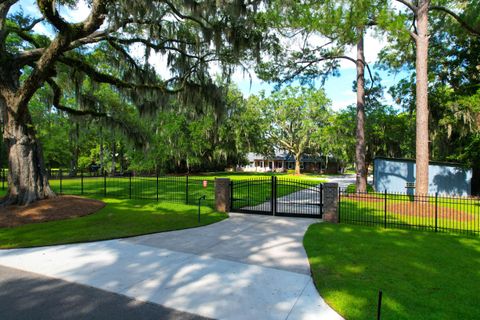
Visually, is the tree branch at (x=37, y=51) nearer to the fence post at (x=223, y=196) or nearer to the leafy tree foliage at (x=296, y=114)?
the fence post at (x=223, y=196)

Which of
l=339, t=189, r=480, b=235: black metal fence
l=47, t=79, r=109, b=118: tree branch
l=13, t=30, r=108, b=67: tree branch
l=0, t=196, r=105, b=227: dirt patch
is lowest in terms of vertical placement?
l=339, t=189, r=480, b=235: black metal fence

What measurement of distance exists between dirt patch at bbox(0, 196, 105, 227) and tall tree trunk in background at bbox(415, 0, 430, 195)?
14536mm

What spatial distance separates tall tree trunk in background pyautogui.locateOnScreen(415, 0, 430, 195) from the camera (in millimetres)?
13125

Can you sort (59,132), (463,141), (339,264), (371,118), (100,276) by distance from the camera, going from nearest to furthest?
1. (100,276)
2. (339,264)
3. (463,141)
4. (371,118)
5. (59,132)

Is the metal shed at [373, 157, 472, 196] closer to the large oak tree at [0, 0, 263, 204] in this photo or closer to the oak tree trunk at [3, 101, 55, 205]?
the large oak tree at [0, 0, 263, 204]

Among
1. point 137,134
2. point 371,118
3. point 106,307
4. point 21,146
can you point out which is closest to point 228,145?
point 371,118

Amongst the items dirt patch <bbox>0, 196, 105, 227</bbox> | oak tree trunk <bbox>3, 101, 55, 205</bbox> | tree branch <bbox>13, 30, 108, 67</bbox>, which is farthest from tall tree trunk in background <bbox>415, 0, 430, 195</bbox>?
oak tree trunk <bbox>3, 101, 55, 205</bbox>

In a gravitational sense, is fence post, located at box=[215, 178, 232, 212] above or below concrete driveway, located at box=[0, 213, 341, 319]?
above

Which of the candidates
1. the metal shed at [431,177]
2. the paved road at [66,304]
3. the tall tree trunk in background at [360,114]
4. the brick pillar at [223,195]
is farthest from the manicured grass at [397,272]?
the metal shed at [431,177]

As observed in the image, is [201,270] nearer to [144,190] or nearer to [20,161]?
[20,161]

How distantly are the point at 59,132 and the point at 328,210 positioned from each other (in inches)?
1295

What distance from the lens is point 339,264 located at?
5.82 m

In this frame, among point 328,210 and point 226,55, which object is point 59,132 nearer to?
point 226,55

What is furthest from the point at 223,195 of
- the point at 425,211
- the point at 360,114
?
the point at 360,114
